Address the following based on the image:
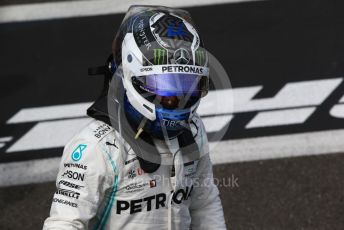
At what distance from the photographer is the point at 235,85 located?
6883 millimetres

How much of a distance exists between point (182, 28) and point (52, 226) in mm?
1170

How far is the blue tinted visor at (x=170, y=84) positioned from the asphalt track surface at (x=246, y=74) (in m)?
3.01

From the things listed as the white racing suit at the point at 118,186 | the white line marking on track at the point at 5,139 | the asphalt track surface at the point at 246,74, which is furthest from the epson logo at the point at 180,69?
the white line marking on track at the point at 5,139

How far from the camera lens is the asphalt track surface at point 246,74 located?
20.0ft

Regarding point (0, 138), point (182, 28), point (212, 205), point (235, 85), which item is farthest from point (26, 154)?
point (182, 28)

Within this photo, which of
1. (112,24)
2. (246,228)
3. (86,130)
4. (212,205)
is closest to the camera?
(86,130)

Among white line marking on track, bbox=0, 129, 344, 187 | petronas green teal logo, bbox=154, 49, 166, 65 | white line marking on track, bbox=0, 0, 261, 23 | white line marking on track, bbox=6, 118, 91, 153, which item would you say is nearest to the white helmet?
petronas green teal logo, bbox=154, 49, 166, 65

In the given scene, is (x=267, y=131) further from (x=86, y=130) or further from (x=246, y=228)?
(x=86, y=130)

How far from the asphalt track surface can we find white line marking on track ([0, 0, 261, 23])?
3.9 inches

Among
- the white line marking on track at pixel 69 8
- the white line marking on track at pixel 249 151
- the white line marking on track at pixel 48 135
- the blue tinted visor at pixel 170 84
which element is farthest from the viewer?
the white line marking on track at pixel 69 8

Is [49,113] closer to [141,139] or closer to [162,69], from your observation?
[141,139]

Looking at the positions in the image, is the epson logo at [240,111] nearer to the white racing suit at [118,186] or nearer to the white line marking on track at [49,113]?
the white line marking on track at [49,113]

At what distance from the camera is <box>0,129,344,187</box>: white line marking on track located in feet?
20.8

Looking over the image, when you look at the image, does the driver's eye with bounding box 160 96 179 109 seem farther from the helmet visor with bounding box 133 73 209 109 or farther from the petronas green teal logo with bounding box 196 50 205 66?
the petronas green teal logo with bounding box 196 50 205 66
